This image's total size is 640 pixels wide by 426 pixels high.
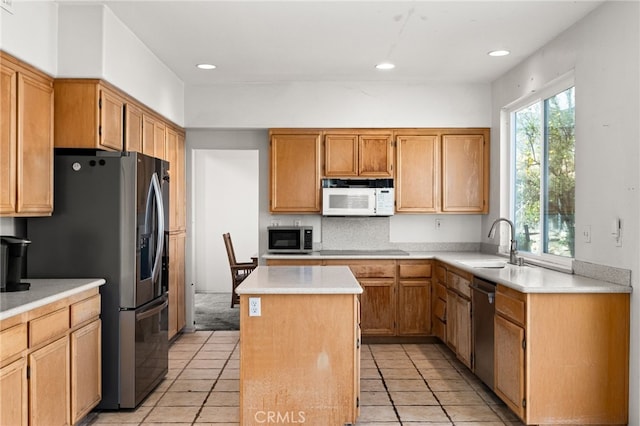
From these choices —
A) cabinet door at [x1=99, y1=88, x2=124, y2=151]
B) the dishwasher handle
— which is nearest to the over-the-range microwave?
the dishwasher handle

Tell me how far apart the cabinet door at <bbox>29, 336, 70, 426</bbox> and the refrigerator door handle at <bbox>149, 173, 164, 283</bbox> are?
950 millimetres

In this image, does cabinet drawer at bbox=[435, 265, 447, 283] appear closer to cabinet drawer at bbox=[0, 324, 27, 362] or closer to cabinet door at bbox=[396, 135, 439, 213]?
cabinet door at bbox=[396, 135, 439, 213]

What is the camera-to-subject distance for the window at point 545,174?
3.94m

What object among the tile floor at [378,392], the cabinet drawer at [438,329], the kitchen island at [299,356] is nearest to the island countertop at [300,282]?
the kitchen island at [299,356]

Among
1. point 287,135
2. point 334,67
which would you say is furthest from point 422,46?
point 287,135

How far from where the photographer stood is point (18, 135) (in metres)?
2.97

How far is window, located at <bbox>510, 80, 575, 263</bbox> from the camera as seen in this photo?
12.9ft

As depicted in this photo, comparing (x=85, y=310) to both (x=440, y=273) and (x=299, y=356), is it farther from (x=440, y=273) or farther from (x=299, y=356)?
(x=440, y=273)

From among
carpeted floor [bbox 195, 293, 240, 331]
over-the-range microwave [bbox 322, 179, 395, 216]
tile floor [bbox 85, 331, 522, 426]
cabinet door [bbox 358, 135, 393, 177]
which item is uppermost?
cabinet door [bbox 358, 135, 393, 177]

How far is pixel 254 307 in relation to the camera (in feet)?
10.0

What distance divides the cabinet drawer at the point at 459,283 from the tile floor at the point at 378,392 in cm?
65

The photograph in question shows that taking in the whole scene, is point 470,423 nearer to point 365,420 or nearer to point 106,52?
point 365,420

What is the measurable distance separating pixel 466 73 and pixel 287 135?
1.85 m

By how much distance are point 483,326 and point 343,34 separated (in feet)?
7.69
